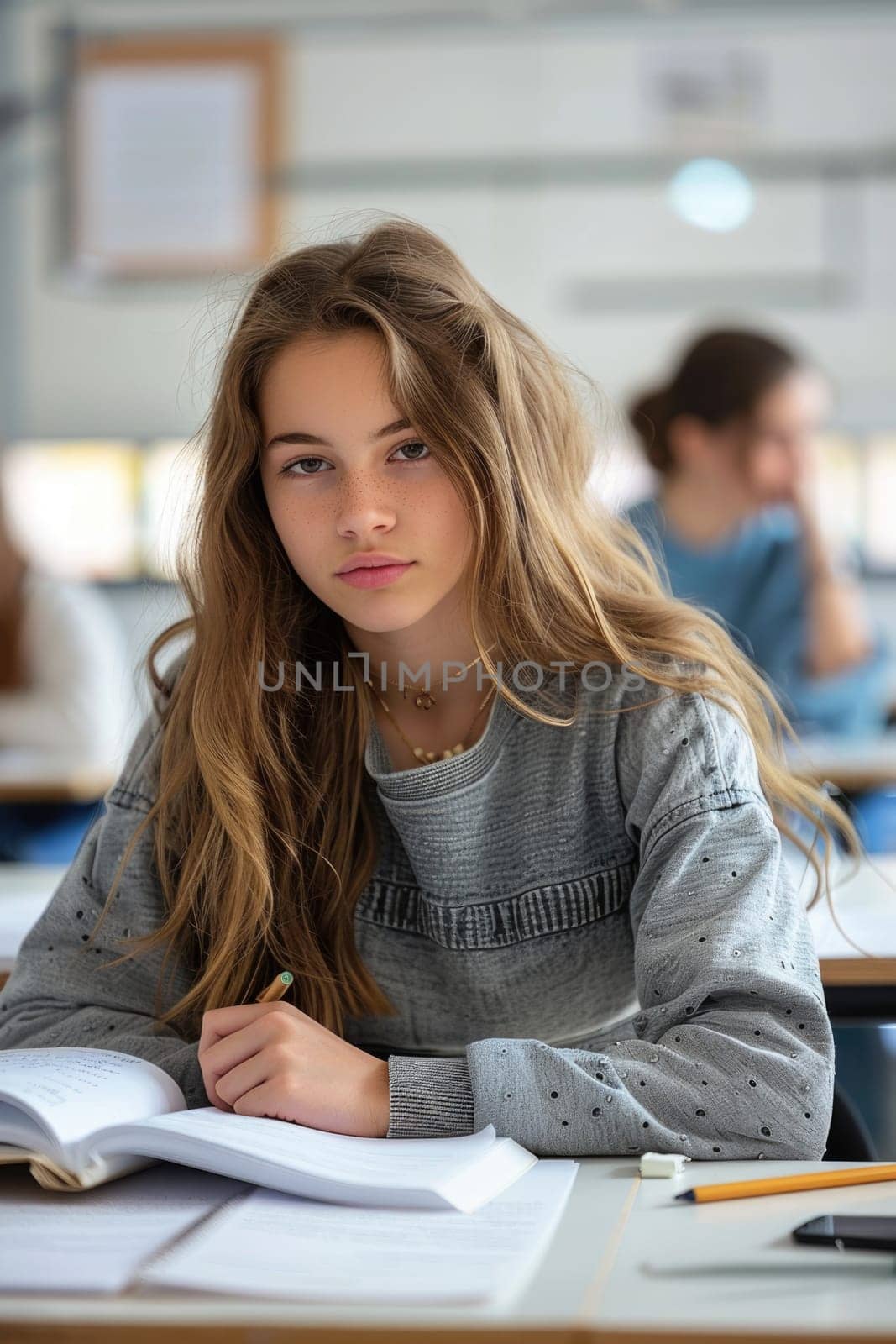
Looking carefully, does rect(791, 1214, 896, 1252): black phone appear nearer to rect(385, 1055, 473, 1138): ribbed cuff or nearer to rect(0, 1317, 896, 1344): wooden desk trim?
rect(0, 1317, 896, 1344): wooden desk trim

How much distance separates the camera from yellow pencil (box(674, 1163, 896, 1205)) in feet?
2.56

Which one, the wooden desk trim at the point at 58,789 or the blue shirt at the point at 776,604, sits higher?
the blue shirt at the point at 776,604

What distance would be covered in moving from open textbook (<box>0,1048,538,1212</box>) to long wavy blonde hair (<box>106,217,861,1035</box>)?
0.79 ft

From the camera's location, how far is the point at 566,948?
44.7 inches

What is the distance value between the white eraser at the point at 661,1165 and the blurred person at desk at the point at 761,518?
7.54 ft

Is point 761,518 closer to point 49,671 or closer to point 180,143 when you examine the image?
point 49,671

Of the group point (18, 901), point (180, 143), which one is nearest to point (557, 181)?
point (180, 143)

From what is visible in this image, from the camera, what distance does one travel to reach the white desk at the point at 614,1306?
595mm

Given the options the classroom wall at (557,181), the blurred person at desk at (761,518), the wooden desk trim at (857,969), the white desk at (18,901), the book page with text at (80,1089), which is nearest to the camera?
the book page with text at (80,1089)

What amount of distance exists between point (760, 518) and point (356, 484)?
2.37 meters

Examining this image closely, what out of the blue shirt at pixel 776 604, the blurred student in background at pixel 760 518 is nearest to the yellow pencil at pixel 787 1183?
the blurred student in background at pixel 760 518

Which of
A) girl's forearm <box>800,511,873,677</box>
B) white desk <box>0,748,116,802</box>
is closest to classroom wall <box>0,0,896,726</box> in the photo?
girl's forearm <box>800,511,873,677</box>

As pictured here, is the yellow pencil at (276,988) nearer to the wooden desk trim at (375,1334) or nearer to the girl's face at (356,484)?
the girl's face at (356,484)

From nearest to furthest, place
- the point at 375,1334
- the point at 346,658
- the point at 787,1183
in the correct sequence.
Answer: the point at 375,1334 → the point at 787,1183 → the point at 346,658
